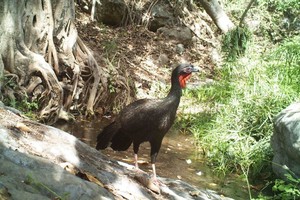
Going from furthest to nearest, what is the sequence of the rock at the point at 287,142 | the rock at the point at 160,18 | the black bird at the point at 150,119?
the rock at the point at 160,18 → the rock at the point at 287,142 → the black bird at the point at 150,119

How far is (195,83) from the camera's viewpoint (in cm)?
1144

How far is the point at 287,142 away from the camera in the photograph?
5859mm

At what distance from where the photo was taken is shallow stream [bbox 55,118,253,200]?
19.9 ft

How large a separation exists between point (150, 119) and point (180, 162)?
1.98 meters

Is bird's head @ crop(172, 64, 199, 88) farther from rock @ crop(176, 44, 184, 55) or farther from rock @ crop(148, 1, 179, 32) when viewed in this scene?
rock @ crop(148, 1, 179, 32)

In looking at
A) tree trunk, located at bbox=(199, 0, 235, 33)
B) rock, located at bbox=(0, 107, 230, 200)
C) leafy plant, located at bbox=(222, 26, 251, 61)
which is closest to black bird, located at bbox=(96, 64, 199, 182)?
rock, located at bbox=(0, 107, 230, 200)

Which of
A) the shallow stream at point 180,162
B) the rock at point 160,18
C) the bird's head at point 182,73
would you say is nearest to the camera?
the bird's head at point 182,73

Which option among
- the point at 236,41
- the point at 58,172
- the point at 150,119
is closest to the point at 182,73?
the point at 150,119

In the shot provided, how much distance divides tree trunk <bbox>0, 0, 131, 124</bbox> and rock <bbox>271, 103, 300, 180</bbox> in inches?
125

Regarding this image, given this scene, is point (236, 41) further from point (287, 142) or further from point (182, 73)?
point (182, 73)

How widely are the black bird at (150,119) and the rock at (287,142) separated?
4.67 feet

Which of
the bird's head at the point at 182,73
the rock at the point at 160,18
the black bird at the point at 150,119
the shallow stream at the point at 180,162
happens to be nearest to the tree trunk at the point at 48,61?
the shallow stream at the point at 180,162

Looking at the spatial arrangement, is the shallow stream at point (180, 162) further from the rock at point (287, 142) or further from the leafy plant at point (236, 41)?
the leafy plant at point (236, 41)

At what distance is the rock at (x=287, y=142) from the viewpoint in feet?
18.7
